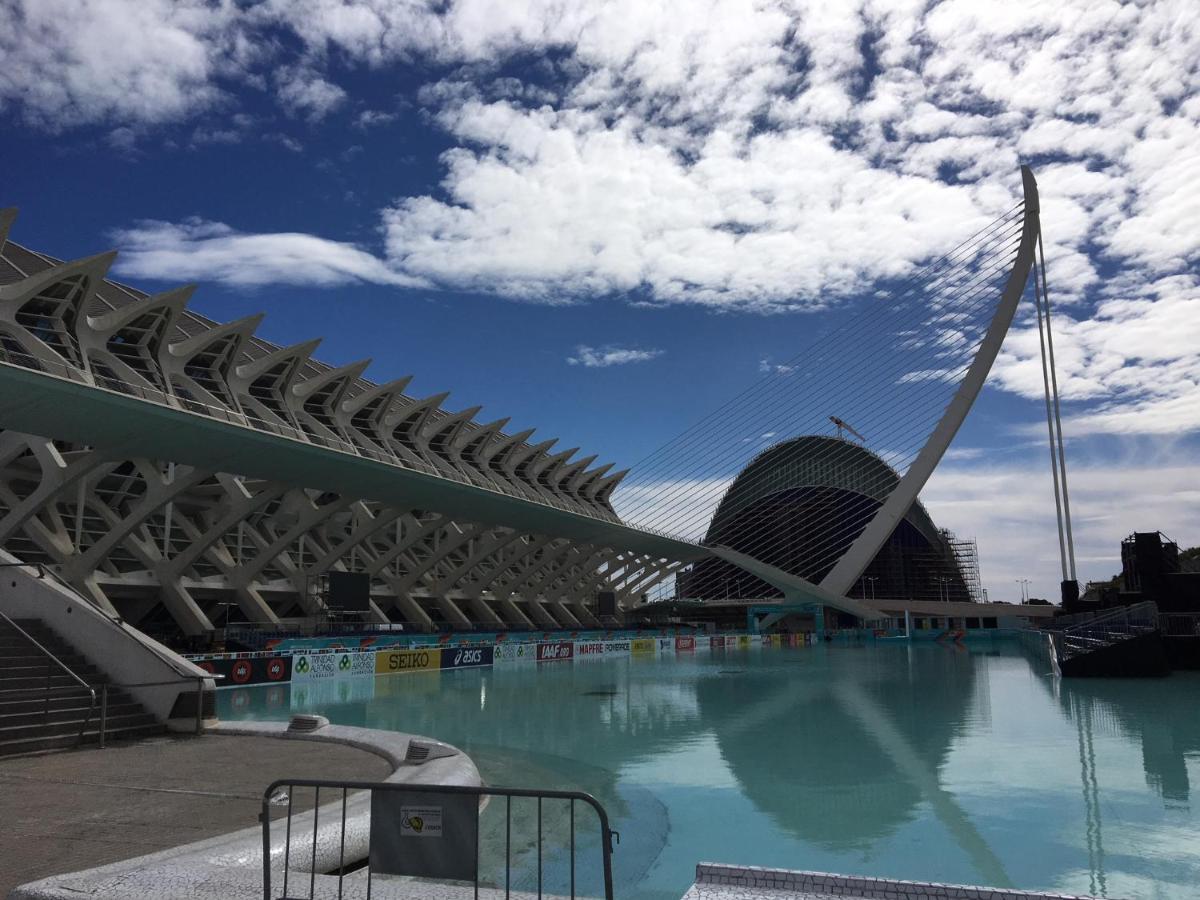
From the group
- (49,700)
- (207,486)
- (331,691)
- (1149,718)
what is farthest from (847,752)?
(207,486)

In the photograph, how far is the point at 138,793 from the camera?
23.8ft

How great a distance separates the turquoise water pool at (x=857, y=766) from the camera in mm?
6707

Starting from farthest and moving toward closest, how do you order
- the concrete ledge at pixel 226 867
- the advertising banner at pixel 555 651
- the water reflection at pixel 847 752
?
the advertising banner at pixel 555 651, the water reflection at pixel 847 752, the concrete ledge at pixel 226 867

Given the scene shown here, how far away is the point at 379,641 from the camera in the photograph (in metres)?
34.7

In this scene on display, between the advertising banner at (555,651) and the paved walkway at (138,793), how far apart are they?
85.8ft

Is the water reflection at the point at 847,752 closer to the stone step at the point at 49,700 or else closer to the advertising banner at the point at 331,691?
the stone step at the point at 49,700

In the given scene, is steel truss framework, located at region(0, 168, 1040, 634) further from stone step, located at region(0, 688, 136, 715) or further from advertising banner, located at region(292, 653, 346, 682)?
stone step, located at region(0, 688, 136, 715)

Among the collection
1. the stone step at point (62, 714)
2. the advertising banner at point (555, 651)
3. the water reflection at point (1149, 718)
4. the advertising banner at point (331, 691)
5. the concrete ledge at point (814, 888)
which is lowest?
the advertising banner at point (331, 691)

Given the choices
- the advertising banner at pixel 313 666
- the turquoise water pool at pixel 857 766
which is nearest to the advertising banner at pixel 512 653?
the advertising banner at pixel 313 666

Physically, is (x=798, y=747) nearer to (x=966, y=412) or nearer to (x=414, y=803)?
(x=414, y=803)

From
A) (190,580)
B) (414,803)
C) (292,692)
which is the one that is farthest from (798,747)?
(190,580)

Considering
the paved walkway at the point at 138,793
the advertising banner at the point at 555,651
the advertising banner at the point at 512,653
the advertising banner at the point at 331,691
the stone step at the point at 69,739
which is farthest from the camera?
the advertising banner at the point at 555,651

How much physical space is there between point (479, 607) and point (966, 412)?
31797 millimetres

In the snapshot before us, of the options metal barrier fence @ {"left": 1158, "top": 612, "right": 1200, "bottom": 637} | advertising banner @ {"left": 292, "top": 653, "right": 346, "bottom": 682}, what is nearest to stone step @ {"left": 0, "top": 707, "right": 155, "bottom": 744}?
advertising banner @ {"left": 292, "top": 653, "right": 346, "bottom": 682}
